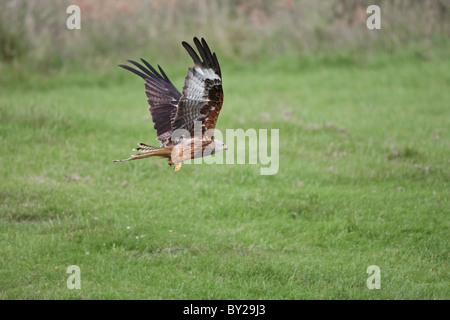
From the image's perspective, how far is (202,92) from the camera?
219 inches

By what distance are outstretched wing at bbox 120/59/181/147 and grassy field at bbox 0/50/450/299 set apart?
44.3 inches

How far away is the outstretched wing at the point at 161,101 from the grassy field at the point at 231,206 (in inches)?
44.3

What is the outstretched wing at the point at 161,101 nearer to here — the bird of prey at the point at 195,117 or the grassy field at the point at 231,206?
the bird of prey at the point at 195,117

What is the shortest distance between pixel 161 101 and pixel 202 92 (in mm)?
1269

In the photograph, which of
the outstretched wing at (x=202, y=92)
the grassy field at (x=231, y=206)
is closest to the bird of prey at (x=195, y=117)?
the outstretched wing at (x=202, y=92)

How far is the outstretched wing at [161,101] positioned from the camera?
21.5 ft

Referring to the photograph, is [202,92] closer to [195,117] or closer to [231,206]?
[195,117]

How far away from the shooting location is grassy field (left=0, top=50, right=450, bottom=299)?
5844mm

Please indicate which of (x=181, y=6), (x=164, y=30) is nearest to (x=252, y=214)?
(x=164, y=30)

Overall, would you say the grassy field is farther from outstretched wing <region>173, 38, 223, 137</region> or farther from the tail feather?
outstretched wing <region>173, 38, 223, 137</region>

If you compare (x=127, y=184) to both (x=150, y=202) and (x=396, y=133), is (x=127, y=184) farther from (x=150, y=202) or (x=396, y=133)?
Result: (x=396, y=133)

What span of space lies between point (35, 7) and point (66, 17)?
2.29 feet

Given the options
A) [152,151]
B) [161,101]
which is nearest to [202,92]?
[152,151]

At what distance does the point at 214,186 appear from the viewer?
8.02 meters
